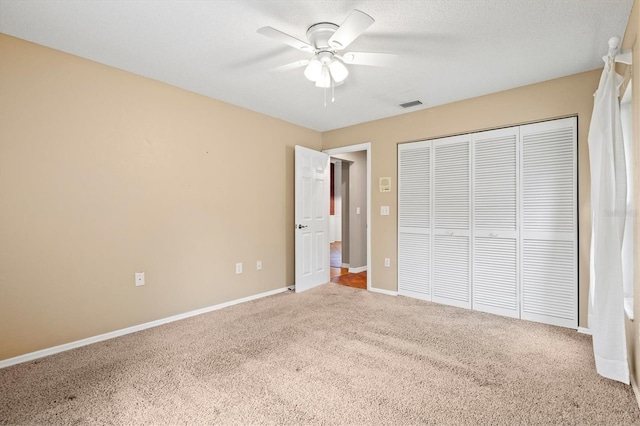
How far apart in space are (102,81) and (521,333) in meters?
4.31

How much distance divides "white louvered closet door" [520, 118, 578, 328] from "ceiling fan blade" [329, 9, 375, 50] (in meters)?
2.27

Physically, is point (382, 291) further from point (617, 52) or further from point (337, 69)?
point (617, 52)

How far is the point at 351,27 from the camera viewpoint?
69.5 inches

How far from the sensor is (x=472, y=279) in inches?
136

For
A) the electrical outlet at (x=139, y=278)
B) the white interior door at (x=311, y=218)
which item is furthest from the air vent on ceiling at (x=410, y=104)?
the electrical outlet at (x=139, y=278)

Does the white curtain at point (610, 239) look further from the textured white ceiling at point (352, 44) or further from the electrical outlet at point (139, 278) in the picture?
the electrical outlet at point (139, 278)

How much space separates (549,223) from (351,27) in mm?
2633

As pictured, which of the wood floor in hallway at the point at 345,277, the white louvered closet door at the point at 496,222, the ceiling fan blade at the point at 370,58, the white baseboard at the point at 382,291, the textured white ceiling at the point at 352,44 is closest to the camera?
the textured white ceiling at the point at 352,44

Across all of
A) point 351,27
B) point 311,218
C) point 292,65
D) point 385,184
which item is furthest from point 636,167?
point 311,218

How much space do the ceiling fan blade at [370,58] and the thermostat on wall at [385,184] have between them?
1734 millimetres

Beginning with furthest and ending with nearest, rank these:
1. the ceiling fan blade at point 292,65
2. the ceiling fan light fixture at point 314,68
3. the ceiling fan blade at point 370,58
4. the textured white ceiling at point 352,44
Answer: the ceiling fan blade at point 292,65 < the ceiling fan blade at point 370,58 < the ceiling fan light fixture at point 314,68 < the textured white ceiling at point 352,44

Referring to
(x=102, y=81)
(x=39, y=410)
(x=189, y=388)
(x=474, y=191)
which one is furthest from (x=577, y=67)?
(x=39, y=410)

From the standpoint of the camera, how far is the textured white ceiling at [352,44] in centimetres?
190

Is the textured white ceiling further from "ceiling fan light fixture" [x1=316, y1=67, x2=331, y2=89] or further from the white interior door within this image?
the white interior door
